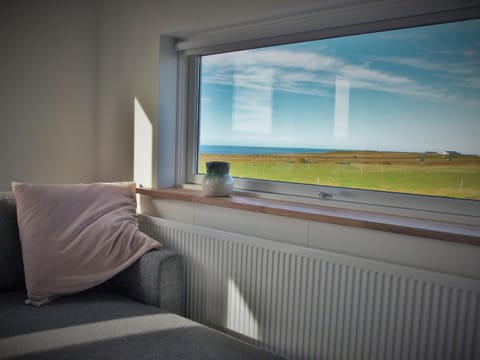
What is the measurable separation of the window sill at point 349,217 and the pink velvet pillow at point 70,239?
40 centimetres

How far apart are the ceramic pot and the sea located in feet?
0.58

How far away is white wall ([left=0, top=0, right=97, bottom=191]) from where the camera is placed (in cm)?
279

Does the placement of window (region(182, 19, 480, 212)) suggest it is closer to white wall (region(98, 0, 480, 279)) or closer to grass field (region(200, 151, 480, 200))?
grass field (region(200, 151, 480, 200))

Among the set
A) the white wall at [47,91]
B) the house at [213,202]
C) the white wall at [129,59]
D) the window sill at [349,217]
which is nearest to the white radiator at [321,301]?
the house at [213,202]

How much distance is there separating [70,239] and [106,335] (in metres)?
0.63

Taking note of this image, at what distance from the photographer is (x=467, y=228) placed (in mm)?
1816

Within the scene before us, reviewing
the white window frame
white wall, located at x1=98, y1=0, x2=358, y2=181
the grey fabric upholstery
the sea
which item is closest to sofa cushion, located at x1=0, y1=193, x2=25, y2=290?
the grey fabric upholstery

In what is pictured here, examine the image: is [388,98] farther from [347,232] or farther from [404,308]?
[404,308]

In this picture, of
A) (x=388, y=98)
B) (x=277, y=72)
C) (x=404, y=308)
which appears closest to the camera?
(x=404, y=308)

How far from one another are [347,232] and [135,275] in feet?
3.29

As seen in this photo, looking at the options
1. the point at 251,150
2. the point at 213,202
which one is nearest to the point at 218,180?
the point at 213,202

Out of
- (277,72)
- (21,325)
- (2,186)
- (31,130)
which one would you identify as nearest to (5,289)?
(21,325)

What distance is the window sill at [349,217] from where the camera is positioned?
68.2 inches

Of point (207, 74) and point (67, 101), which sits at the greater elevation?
point (207, 74)
